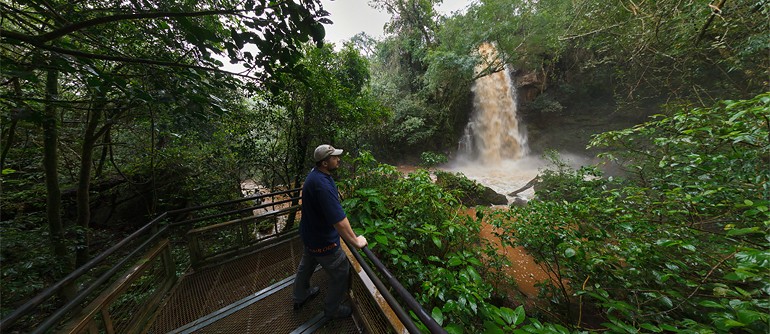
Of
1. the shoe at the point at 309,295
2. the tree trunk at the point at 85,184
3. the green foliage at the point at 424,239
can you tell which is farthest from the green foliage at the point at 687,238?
the tree trunk at the point at 85,184

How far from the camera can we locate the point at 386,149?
1658 centimetres

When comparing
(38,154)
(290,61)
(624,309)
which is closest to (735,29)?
(624,309)

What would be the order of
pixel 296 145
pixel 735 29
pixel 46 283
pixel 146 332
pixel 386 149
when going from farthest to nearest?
pixel 386 149 → pixel 296 145 → pixel 735 29 → pixel 46 283 → pixel 146 332

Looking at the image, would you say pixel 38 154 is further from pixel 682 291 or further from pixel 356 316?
pixel 682 291

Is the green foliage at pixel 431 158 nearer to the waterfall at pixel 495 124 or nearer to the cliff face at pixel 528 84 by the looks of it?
the waterfall at pixel 495 124

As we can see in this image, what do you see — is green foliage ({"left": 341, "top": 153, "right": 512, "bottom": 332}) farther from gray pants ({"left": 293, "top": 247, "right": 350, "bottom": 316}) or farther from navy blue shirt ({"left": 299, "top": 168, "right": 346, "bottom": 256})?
Result: navy blue shirt ({"left": 299, "top": 168, "right": 346, "bottom": 256})

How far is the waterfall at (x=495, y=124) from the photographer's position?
48.8 ft

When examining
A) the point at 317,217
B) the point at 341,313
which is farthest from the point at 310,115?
the point at 341,313

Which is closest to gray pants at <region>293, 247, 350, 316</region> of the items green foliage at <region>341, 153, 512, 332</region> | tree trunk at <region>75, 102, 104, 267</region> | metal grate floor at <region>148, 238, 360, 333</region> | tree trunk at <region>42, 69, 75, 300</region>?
metal grate floor at <region>148, 238, 360, 333</region>

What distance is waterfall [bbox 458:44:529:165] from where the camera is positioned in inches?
586

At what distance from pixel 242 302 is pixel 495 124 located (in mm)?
15852

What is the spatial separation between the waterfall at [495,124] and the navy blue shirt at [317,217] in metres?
15.1

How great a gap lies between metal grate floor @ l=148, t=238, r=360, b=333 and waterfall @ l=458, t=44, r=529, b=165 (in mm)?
14553

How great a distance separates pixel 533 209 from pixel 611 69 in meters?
13.5
